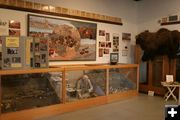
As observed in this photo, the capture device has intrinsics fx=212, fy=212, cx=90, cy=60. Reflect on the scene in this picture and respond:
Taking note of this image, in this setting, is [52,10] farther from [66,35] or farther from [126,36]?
[126,36]

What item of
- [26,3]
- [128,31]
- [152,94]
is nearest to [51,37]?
[26,3]

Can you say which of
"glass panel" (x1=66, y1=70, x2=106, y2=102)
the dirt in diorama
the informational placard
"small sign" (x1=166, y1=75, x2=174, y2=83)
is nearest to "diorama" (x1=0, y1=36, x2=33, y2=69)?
the informational placard

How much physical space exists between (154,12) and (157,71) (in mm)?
1800

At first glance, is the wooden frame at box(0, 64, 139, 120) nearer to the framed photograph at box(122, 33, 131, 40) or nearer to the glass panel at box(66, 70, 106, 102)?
the glass panel at box(66, 70, 106, 102)

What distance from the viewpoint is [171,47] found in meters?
5.49

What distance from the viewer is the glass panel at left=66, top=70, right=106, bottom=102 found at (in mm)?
4473

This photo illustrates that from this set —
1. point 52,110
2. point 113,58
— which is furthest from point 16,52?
point 113,58

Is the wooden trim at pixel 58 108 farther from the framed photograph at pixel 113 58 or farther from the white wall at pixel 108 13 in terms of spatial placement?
the white wall at pixel 108 13

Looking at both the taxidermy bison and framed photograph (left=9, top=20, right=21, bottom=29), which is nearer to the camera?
framed photograph (left=9, top=20, right=21, bottom=29)

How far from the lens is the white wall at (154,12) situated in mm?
5941

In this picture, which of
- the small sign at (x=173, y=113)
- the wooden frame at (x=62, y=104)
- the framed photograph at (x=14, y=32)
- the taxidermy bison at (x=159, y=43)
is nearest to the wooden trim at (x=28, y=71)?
the wooden frame at (x=62, y=104)

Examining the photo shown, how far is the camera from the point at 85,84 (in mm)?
4781

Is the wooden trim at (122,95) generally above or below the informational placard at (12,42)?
below

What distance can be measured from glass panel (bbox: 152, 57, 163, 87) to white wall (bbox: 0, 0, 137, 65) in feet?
3.05
